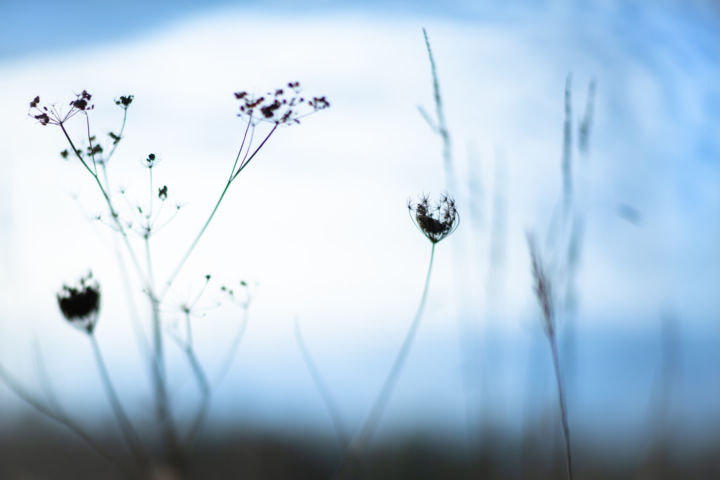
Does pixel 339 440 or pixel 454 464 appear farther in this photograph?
pixel 454 464

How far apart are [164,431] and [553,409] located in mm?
1532

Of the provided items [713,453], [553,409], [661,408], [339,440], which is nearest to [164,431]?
[339,440]

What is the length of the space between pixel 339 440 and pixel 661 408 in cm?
116

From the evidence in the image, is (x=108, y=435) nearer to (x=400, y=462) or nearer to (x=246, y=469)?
(x=246, y=469)

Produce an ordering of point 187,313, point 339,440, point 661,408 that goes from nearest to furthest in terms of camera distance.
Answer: point 187,313, point 339,440, point 661,408

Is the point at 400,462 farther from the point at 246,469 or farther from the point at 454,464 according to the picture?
the point at 246,469

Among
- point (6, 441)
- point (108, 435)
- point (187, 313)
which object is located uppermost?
point (187, 313)

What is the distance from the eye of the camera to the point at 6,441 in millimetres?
5012

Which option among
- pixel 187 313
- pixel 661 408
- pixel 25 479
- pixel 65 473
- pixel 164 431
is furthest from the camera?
pixel 65 473

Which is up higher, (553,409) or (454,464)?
(553,409)

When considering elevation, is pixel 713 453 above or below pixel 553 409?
below

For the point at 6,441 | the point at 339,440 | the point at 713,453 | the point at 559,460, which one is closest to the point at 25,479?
the point at 6,441

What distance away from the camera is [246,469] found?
23.1 feet

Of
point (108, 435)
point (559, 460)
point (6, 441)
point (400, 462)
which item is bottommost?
point (400, 462)
